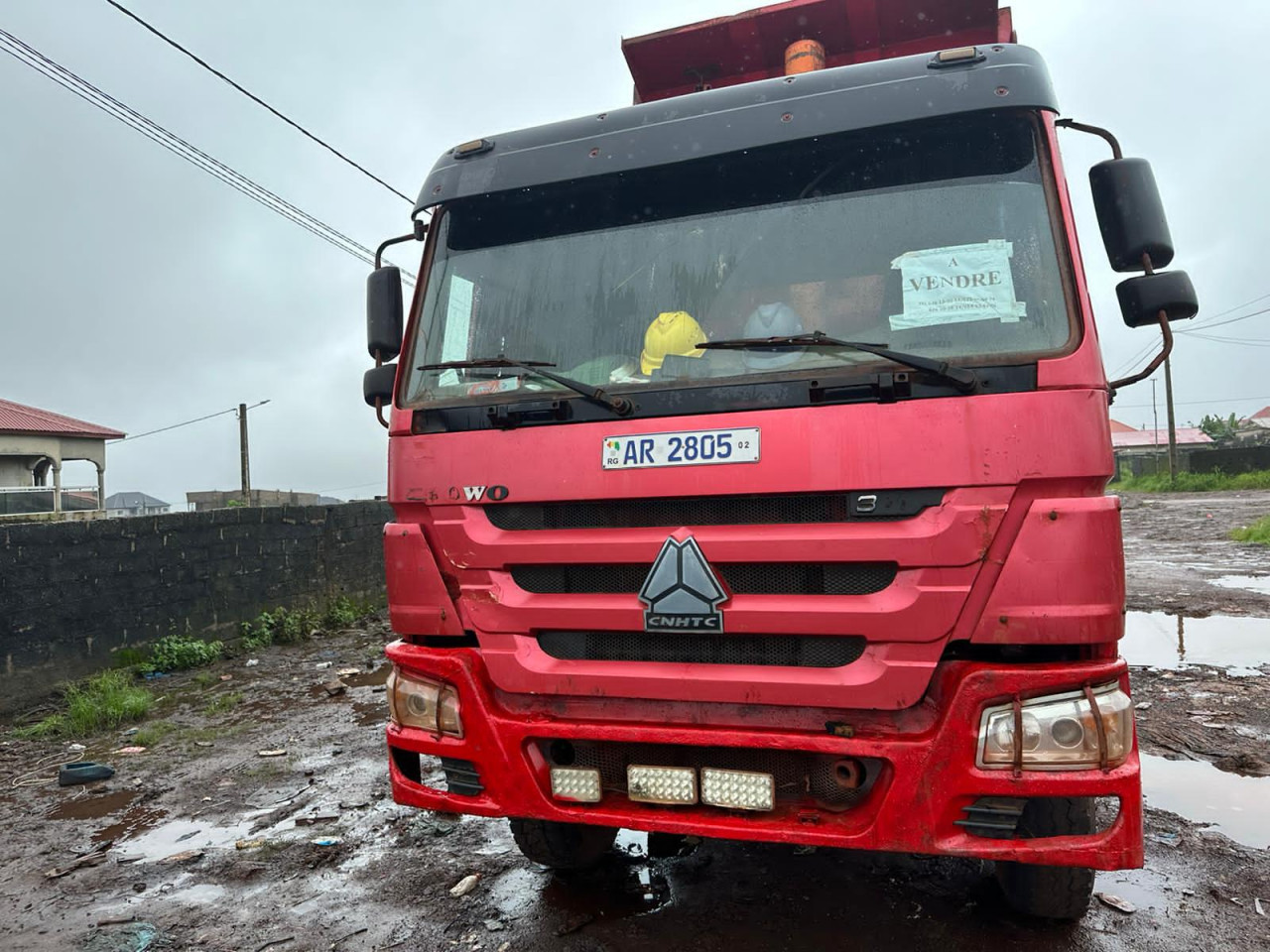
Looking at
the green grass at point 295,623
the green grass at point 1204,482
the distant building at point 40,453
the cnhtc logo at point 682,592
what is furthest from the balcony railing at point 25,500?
the green grass at point 1204,482

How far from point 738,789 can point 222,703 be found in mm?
5060

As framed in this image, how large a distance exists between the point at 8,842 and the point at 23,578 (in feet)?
8.91

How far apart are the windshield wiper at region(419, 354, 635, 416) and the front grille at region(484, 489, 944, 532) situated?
0.93ft

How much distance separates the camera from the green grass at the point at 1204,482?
103 ft

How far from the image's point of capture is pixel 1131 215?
2656 millimetres

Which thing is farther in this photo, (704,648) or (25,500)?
(25,500)

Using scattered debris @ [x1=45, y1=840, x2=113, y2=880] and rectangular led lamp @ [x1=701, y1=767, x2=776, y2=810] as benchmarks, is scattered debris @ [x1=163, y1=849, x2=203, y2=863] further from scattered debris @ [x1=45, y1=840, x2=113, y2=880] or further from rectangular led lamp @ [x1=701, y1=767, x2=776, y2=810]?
rectangular led lamp @ [x1=701, y1=767, x2=776, y2=810]

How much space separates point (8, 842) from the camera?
394 centimetres

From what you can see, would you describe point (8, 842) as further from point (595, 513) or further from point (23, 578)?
point (595, 513)

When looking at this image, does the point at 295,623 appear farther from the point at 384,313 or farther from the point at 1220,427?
the point at 1220,427

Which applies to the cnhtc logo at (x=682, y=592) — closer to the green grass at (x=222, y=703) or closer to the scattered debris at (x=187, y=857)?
the scattered debris at (x=187, y=857)

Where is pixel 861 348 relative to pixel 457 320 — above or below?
below

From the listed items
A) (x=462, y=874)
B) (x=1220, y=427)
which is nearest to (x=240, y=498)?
(x=462, y=874)

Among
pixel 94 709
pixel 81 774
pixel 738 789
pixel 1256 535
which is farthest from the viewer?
pixel 1256 535
